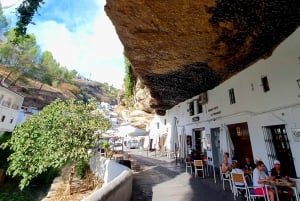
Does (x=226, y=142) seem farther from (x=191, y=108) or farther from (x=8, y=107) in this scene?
(x=8, y=107)

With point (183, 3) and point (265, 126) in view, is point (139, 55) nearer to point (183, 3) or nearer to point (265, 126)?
point (183, 3)

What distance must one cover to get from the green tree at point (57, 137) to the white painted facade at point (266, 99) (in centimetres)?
700

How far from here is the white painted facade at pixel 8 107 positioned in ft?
78.6

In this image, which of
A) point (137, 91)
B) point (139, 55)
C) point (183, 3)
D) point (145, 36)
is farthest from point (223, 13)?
point (137, 91)

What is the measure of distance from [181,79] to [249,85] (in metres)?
3.55

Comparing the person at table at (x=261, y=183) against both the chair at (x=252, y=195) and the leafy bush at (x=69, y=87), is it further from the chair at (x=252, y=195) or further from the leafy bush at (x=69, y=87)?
the leafy bush at (x=69, y=87)

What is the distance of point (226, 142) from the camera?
34.4ft

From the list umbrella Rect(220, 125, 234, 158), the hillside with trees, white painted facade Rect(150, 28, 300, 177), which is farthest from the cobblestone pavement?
the hillside with trees

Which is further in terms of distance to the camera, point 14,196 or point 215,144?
point 14,196

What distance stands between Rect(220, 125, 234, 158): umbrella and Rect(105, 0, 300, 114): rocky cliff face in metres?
3.50

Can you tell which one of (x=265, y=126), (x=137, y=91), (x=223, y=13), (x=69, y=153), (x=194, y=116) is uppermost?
(x=137, y=91)

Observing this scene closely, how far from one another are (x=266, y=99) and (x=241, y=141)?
2.77m

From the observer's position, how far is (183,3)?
4871 mm

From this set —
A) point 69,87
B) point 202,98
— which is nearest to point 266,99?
point 202,98
